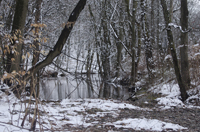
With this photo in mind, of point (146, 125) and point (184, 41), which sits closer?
point (146, 125)

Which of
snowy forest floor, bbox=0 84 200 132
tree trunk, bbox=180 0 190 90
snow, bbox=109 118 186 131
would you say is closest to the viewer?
snowy forest floor, bbox=0 84 200 132

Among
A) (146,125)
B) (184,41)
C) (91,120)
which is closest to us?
(146,125)

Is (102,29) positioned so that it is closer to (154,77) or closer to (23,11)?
(154,77)

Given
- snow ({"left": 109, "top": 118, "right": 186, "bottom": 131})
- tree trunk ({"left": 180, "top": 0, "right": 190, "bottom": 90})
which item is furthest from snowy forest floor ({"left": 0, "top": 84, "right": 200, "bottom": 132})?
tree trunk ({"left": 180, "top": 0, "right": 190, "bottom": 90})

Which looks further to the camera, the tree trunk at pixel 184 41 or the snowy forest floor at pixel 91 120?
the tree trunk at pixel 184 41

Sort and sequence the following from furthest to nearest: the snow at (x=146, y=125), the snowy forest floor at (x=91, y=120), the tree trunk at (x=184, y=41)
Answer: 1. the tree trunk at (x=184, y=41)
2. the snow at (x=146, y=125)
3. the snowy forest floor at (x=91, y=120)

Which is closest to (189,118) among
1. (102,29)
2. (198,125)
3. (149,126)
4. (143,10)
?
(198,125)

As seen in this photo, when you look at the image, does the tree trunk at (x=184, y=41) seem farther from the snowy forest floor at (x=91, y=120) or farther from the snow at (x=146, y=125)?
the snow at (x=146, y=125)

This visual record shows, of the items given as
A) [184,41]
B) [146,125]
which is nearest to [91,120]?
[146,125]

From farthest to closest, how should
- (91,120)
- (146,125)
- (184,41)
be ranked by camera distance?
(184,41) → (91,120) → (146,125)

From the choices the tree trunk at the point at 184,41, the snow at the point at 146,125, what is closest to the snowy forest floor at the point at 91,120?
the snow at the point at 146,125

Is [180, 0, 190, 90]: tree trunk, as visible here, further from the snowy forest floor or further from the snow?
the snow

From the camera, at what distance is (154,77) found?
36.0 ft

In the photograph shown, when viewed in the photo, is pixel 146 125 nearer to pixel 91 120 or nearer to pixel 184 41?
pixel 91 120
